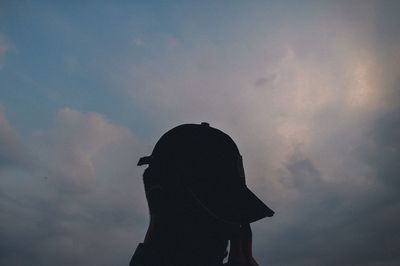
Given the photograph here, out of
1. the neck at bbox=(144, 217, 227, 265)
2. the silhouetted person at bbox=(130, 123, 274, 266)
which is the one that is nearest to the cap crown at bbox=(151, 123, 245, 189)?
the silhouetted person at bbox=(130, 123, 274, 266)

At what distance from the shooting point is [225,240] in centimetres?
616

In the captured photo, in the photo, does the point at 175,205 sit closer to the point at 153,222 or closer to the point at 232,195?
the point at 153,222

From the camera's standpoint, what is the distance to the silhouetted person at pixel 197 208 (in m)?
5.90

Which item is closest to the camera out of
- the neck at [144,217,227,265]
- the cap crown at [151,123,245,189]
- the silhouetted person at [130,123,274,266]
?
the neck at [144,217,227,265]

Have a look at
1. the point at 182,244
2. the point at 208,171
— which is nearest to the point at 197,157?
the point at 208,171

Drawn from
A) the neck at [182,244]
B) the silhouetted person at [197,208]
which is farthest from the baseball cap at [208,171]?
the neck at [182,244]

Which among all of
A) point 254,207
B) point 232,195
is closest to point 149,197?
point 232,195

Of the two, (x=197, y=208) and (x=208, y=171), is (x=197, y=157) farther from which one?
(x=197, y=208)

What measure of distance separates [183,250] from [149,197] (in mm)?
1090

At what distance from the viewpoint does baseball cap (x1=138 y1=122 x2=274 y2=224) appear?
598cm

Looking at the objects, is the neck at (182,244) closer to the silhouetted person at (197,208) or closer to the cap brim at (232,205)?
the silhouetted person at (197,208)

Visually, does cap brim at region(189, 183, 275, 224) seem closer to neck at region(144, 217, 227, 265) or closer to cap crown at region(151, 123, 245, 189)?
cap crown at region(151, 123, 245, 189)

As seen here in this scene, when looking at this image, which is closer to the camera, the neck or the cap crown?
the neck

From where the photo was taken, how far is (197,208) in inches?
237
